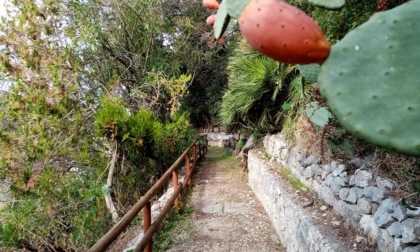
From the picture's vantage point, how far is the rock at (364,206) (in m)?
2.37

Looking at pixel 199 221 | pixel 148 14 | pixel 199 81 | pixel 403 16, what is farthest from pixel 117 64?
pixel 403 16

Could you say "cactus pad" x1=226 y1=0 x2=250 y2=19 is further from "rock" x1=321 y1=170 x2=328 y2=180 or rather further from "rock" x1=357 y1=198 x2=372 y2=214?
"rock" x1=321 y1=170 x2=328 y2=180

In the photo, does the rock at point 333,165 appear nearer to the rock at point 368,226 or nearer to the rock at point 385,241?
the rock at point 368,226

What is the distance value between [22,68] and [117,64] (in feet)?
8.73

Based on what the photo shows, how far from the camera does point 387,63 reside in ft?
2.24

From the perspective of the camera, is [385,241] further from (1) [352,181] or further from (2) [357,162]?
(2) [357,162]

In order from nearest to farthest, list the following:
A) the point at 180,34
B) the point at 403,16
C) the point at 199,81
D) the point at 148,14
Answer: the point at 403,16
the point at 148,14
the point at 180,34
the point at 199,81

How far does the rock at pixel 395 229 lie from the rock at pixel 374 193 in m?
0.29

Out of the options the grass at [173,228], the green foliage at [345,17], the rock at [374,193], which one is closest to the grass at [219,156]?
the grass at [173,228]

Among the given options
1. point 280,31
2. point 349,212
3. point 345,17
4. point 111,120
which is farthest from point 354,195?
point 111,120

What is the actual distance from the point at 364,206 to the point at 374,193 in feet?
0.46

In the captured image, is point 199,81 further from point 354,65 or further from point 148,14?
point 354,65

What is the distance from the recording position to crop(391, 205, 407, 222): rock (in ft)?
6.43

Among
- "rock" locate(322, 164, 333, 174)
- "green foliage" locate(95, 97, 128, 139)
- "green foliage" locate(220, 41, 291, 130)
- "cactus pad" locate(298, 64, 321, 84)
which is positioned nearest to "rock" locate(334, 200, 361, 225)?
"rock" locate(322, 164, 333, 174)
